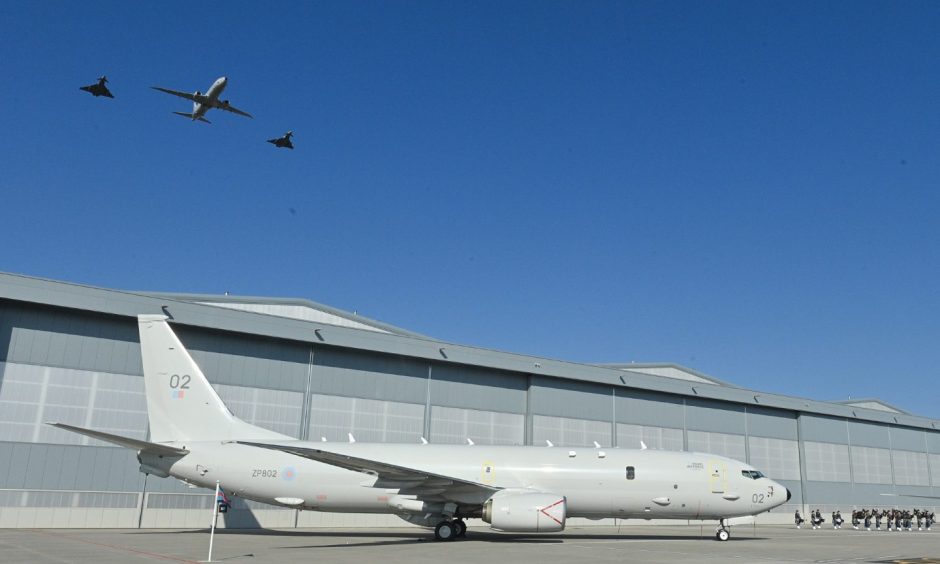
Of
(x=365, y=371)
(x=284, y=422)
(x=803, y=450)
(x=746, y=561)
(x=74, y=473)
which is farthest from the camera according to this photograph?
(x=803, y=450)

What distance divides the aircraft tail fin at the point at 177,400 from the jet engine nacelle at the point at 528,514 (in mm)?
10717

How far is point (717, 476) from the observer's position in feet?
94.3

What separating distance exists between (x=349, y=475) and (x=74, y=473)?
1409 centimetres

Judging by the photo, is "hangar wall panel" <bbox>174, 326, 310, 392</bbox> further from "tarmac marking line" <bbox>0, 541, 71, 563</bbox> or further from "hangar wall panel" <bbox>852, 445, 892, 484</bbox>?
"hangar wall panel" <bbox>852, 445, 892, 484</bbox>

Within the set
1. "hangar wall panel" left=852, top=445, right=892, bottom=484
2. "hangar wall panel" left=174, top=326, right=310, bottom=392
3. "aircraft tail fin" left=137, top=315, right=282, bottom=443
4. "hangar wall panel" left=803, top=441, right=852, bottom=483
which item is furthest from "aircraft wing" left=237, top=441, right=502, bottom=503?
"hangar wall panel" left=852, top=445, right=892, bottom=484

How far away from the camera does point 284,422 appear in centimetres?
3638

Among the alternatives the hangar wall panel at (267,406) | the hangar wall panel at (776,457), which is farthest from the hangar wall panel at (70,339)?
the hangar wall panel at (776,457)

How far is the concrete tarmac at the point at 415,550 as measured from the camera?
18781 mm

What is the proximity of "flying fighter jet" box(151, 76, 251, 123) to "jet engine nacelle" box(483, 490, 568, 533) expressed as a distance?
711 inches

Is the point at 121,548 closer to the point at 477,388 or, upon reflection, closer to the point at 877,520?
the point at 477,388

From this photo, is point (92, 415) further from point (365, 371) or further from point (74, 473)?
point (365, 371)

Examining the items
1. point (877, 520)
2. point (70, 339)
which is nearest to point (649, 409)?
point (877, 520)

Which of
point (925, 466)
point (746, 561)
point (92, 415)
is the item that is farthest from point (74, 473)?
point (925, 466)

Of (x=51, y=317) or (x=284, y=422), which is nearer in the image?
(x=51, y=317)
